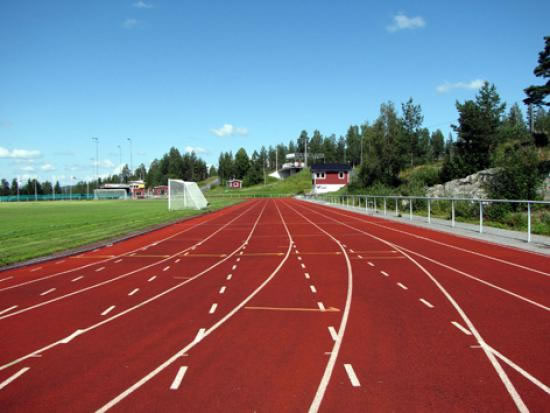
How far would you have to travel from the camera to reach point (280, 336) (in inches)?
263

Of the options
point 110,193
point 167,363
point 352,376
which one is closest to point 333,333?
point 352,376

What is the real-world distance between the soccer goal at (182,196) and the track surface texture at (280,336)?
33680 mm

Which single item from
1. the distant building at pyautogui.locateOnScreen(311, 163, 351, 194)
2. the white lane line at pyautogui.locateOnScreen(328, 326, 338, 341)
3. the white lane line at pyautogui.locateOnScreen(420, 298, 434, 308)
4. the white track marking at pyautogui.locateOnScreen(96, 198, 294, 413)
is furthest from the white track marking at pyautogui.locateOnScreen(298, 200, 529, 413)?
the distant building at pyautogui.locateOnScreen(311, 163, 351, 194)

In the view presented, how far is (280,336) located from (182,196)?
43328 mm

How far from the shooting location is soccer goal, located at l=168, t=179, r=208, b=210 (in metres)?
47.0

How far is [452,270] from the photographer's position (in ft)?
38.2

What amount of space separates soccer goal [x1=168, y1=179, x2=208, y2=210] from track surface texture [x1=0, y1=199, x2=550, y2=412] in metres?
33.7

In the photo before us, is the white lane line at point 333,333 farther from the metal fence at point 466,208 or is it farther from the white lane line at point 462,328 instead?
the metal fence at point 466,208

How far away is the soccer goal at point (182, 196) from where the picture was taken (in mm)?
47031

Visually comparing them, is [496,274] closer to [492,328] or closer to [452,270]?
[452,270]

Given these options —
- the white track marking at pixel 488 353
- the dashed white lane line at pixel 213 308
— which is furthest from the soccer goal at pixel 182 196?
the dashed white lane line at pixel 213 308

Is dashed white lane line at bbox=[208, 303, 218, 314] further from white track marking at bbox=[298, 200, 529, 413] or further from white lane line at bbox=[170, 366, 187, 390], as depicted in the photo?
white track marking at bbox=[298, 200, 529, 413]

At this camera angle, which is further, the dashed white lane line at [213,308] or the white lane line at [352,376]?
the dashed white lane line at [213,308]

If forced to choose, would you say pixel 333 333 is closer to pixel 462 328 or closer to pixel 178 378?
pixel 462 328
